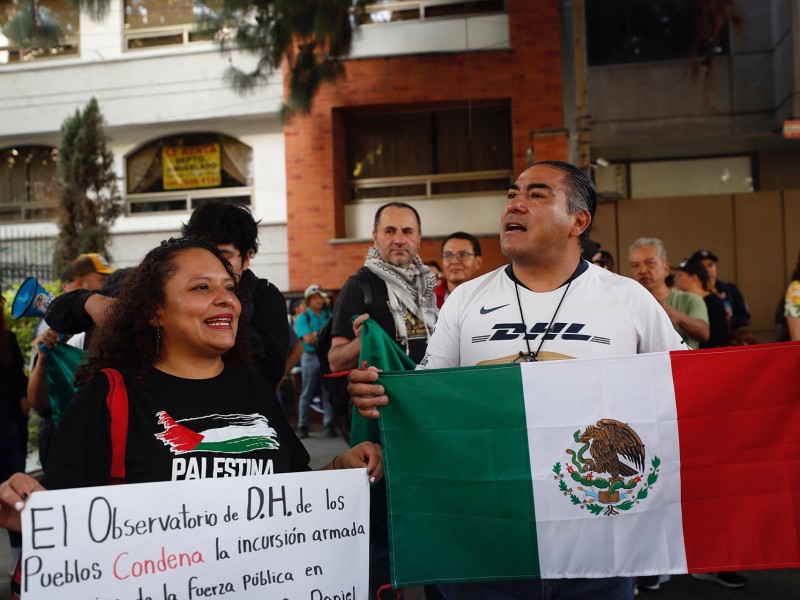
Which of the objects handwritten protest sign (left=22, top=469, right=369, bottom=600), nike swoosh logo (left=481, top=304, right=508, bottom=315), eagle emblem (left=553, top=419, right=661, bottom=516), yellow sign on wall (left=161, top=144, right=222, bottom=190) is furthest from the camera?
yellow sign on wall (left=161, top=144, right=222, bottom=190)

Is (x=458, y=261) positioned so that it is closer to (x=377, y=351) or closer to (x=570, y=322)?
(x=377, y=351)

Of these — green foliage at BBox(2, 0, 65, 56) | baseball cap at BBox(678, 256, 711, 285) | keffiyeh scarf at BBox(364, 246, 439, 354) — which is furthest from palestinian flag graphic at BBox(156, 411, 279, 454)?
green foliage at BBox(2, 0, 65, 56)

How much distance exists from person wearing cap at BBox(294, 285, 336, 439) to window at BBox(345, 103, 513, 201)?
2.75 m

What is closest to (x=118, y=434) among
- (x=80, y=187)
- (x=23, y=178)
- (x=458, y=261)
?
(x=458, y=261)

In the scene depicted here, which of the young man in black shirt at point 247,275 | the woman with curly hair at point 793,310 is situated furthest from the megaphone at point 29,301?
the woman with curly hair at point 793,310

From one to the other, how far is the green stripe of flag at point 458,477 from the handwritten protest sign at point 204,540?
0.71 ft

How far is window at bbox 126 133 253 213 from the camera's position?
1437 centimetres

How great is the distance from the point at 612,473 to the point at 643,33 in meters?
12.7

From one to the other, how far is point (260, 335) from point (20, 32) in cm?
960

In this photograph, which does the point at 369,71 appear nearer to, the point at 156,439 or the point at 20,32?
the point at 20,32

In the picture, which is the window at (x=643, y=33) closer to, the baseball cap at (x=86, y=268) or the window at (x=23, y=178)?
the baseball cap at (x=86, y=268)

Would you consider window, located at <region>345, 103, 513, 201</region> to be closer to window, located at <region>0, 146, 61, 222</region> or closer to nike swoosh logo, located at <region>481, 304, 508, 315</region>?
window, located at <region>0, 146, 61, 222</region>

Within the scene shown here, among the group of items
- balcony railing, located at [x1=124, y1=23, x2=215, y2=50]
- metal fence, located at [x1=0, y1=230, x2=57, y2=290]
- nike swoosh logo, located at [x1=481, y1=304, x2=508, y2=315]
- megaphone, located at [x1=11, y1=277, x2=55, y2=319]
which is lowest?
nike swoosh logo, located at [x1=481, y1=304, x2=508, y2=315]

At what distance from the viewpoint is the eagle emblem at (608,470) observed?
2.52 m
